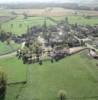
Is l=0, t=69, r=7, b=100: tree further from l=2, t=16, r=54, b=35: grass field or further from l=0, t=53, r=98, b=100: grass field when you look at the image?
l=2, t=16, r=54, b=35: grass field

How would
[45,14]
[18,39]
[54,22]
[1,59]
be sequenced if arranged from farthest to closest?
[45,14] → [54,22] → [18,39] → [1,59]

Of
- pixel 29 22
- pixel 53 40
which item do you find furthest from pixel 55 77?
pixel 29 22

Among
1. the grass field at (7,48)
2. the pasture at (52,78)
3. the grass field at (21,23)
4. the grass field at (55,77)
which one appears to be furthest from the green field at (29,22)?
the grass field at (55,77)

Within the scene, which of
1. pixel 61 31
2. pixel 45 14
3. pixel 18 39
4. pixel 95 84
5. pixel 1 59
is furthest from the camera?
pixel 45 14

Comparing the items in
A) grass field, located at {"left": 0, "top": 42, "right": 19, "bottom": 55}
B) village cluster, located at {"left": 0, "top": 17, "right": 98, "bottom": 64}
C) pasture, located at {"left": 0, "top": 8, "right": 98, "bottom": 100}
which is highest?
village cluster, located at {"left": 0, "top": 17, "right": 98, "bottom": 64}

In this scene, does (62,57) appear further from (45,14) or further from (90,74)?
(45,14)

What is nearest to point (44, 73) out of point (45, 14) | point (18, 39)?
point (18, 39)

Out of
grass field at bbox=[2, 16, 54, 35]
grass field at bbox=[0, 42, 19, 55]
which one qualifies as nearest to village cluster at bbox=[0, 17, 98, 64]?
grass field at bbox=[0, 42, 19, 55]

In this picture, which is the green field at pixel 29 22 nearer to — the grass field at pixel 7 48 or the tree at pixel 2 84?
the grass field at pixel 7 48

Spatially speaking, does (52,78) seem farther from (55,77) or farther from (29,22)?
(29,22)
